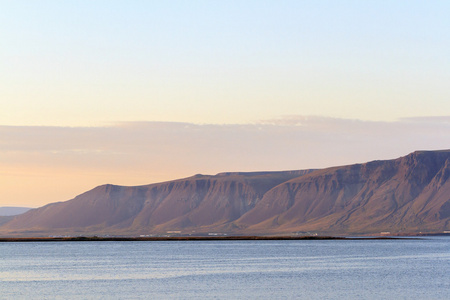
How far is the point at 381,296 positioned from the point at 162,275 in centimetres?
2920

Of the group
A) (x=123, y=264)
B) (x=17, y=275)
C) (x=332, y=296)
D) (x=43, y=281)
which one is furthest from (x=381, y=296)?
(x=123, y=264)

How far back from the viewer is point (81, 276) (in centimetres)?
8812

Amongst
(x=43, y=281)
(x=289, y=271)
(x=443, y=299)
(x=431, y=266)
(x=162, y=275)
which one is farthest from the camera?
(x=431, y=266)

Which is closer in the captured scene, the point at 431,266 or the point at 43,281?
the point at 43,281

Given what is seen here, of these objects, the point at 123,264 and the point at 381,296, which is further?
the point at 123,264

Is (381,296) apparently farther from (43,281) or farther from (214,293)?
(43,281)

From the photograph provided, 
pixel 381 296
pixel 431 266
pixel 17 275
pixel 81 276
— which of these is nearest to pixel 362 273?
pixel 431 266

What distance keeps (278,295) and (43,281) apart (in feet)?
89.7

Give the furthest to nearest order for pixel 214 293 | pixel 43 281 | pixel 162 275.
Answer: pixel 162 275 → pixel 43 281 → pixel 214 293

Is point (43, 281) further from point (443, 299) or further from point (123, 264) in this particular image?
point (443, 299)

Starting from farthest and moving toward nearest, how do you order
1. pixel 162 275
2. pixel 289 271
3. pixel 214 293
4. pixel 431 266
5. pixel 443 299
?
pixel 431 266 < pixel 289 271 < pixel 162 275 < pixel 214 293 < pixel 443 299

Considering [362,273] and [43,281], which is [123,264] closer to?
[43,281]

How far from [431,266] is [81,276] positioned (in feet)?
147

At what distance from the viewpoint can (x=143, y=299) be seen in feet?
209
